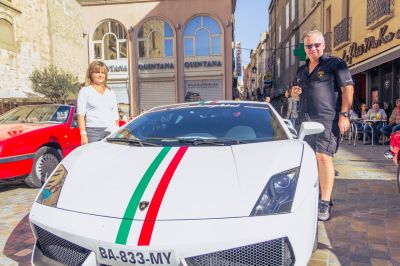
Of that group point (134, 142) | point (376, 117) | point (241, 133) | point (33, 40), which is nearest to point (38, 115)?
point (134, 142)

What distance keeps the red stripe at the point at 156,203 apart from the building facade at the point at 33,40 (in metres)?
18.7

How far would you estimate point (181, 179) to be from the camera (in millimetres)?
2014

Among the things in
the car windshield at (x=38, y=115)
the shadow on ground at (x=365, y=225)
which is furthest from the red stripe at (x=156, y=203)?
the car windshield at (x=38, y=115)

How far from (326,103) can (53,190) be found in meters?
2.72

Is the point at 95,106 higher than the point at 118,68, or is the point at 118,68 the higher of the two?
the point at 118,68

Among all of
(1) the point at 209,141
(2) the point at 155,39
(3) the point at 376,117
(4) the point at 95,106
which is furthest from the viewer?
(2) the point at 155,39

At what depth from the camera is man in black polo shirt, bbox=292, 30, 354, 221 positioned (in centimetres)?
345

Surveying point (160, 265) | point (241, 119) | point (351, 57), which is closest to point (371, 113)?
point (351, 57)

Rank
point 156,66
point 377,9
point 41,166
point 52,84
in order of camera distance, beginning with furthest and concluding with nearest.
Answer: point 156,66, point 52,84, point 377,9, point 41,166

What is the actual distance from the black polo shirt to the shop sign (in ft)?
27.4

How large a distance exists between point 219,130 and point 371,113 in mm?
9057

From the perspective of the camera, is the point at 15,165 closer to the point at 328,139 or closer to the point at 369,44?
the point at 328,139

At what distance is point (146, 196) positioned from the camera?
1.90 metres

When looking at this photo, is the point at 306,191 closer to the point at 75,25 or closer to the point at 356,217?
the point at 356,217
